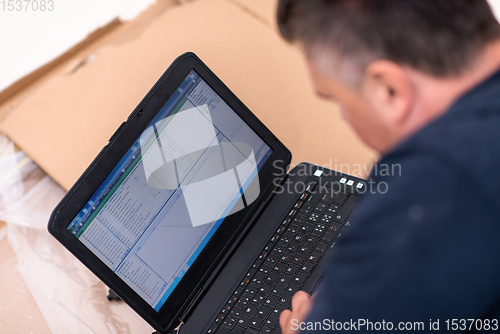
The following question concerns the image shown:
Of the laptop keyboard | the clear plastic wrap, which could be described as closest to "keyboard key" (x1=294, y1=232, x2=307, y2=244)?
the laptop keyboard

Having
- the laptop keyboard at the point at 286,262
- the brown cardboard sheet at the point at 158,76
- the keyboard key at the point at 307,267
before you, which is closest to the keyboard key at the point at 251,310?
the laptop keyboard at the point at 286,262

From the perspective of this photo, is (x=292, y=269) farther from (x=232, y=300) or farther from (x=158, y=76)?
(x=158, y=76)

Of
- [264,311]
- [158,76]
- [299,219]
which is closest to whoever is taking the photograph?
[264,311]

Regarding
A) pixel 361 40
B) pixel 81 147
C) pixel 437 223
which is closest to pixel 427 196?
pixel 437 223

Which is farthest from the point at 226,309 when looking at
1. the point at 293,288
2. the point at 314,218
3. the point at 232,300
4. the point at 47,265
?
the point at 47,265

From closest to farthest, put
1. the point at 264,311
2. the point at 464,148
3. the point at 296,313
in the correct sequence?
1. the point at 464,148
2. the point at 296,313
3. the point at 264,311

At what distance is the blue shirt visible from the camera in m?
0.33

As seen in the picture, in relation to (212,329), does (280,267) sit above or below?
above

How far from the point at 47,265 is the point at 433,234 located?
762 mm

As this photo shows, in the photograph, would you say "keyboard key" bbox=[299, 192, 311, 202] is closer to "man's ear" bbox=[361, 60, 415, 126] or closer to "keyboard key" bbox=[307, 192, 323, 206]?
"keyboard key" bbox=[307, 192, 323, 206]

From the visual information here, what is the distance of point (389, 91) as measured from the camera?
1.37 ft

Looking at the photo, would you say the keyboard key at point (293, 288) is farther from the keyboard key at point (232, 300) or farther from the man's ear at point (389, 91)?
the man's ear at point (389, 91)

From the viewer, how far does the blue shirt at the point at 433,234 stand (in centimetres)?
33

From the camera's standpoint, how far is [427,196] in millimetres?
337
